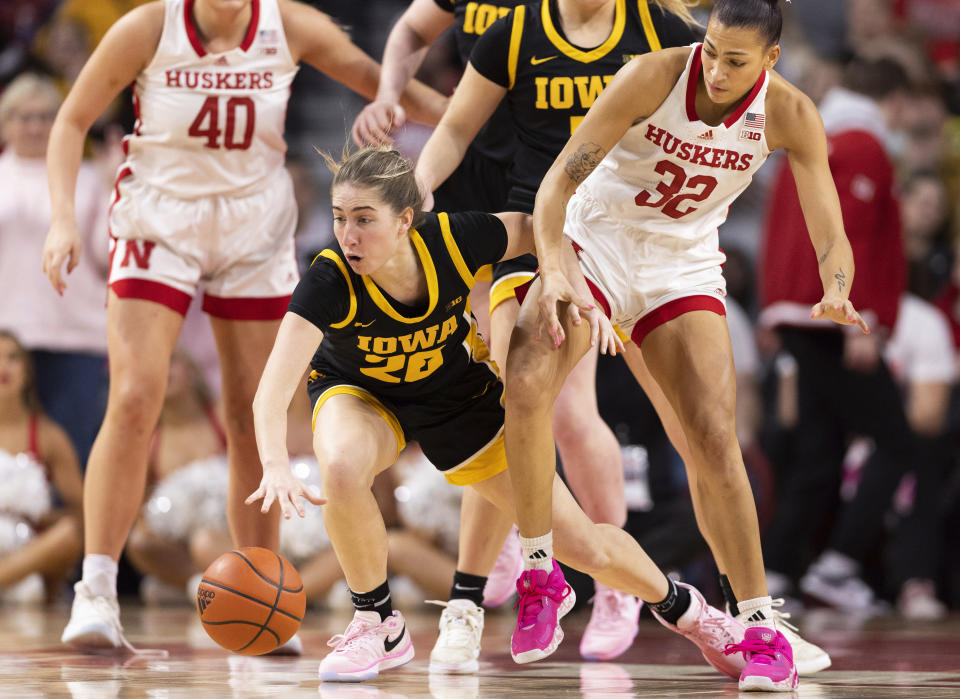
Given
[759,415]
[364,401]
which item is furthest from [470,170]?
[759,415]

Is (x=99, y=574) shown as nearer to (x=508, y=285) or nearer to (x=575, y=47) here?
(x=508, y=285)

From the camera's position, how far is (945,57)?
33.2 feet

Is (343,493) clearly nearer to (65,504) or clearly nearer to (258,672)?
(258,672)

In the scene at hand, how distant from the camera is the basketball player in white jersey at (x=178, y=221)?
468 cm

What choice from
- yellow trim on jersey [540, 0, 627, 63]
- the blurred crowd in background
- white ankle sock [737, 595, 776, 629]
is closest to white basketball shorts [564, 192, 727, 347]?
yellow trim on jersey [540, 0, 627, 63]

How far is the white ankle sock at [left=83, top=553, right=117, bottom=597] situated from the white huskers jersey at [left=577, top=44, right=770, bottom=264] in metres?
1.96

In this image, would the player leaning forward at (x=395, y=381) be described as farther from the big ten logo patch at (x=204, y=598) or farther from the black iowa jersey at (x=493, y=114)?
the black iowa jersey at (x=493, y=114)

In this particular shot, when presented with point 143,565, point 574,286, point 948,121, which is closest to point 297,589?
point 574,286

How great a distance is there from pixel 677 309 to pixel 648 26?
1077 millimetres

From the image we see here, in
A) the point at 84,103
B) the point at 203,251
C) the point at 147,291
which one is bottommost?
the point at 147,291

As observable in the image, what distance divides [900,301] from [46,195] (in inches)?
177

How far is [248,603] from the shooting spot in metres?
3.99

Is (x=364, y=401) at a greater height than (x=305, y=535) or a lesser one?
greater

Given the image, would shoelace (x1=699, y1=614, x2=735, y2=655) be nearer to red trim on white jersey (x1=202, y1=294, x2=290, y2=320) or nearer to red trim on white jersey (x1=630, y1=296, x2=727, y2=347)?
red trim on white jersey (x1=630, y1=296, x2=727, y2=347)
